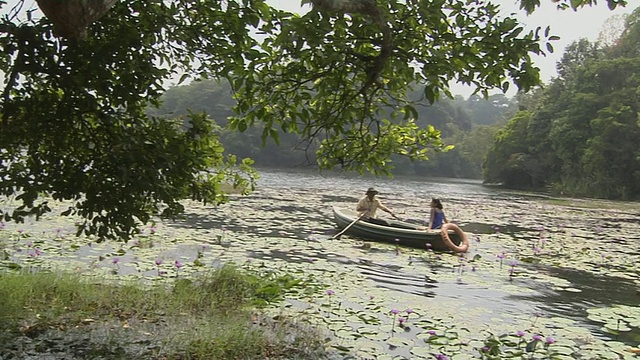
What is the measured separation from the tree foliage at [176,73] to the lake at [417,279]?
2.09m

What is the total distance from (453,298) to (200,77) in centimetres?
444

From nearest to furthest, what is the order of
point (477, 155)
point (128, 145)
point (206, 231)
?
1. point (128, 145)
2. point (206, 231)
3. point (477, 155)

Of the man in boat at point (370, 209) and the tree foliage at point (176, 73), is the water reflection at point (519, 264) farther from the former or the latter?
the tree foliage at point (176, 73)

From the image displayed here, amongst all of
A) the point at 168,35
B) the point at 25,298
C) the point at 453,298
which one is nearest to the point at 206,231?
the point at 453,298

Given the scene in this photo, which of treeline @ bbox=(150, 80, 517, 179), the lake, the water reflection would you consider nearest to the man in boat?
the water reflection

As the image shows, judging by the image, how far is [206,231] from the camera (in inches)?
442

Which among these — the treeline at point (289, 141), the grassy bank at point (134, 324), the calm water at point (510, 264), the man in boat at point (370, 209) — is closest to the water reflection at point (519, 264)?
the calm water at point (510, 264)

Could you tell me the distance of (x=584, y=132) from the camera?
140 ft

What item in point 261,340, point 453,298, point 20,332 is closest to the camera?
point 20,332

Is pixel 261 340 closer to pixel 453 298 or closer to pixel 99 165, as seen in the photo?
pixel 99 165

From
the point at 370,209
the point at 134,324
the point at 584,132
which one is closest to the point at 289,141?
the point at 584,132

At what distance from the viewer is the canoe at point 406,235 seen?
10695 millimetres

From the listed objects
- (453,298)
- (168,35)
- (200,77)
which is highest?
(168,35)

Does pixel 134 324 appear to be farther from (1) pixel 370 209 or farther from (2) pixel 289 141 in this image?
(2) pixel 289 141
